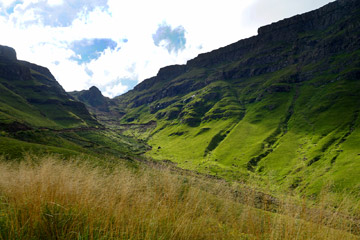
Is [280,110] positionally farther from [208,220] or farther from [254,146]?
[208,220]

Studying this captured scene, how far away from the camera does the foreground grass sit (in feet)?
12.8

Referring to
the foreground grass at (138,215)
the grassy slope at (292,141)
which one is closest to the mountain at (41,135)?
the foreground grass at (138,215)

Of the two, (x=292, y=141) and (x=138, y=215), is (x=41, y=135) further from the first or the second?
(x=292, y=141)

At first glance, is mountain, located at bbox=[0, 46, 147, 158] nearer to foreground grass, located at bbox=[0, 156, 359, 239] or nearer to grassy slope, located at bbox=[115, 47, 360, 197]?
foreground grass, located at bbox=[0, 156, 359, 239]

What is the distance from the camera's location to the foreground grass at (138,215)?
3.90m

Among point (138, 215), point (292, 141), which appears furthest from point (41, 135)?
point (292, 141)

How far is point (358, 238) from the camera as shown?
201 inches

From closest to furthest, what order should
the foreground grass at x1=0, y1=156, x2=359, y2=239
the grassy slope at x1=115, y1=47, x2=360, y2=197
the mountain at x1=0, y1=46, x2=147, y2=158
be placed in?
the foreground grass at x1=0, y1=156, x2=359, y2=239 < the mountain at x1=0, y1=46, x2=147, y2=158 < the grassy slope at x1=115, y1=47, x2=360, y2=197

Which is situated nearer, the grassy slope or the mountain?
the mountain

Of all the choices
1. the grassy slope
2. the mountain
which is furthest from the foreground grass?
the grassy slope

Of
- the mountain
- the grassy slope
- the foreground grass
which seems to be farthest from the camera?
the grassy slope

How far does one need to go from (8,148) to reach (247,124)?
18075 cm

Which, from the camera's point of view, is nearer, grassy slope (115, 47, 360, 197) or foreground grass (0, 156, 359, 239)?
foreground grass (0, 156, 359, 239)

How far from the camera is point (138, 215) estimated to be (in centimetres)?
456
